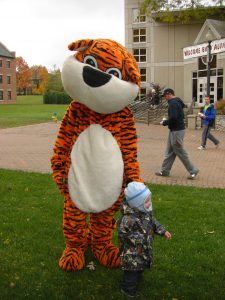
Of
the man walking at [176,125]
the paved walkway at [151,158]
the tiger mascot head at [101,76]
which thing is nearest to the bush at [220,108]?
the paved walkway at [151,158]

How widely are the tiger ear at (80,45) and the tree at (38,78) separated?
103041 mm

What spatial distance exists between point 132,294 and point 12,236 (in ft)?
6.78

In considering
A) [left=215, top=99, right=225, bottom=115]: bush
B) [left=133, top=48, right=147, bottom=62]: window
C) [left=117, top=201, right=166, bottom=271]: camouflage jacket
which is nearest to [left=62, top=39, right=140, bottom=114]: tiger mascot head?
[left=117, top=201, right=166, bottom=271]: camouflage jacket

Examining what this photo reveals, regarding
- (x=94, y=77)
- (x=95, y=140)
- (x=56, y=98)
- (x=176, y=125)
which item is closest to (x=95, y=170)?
(x=95, y=140)

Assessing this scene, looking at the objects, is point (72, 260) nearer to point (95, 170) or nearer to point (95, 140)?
point (95, 170)

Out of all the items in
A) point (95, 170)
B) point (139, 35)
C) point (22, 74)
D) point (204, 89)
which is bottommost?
point (95, 170)

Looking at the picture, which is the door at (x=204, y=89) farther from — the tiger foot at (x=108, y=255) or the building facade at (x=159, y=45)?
the tiger foot at (x=108, y=255)

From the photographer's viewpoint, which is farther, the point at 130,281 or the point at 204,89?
the point at 204,89

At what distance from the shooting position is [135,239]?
11.6ft

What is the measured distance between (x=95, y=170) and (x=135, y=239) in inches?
30.6

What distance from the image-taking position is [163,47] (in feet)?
126

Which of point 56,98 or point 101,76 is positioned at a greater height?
point 56,98

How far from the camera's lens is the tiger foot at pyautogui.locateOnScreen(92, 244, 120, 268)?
4.29 metres

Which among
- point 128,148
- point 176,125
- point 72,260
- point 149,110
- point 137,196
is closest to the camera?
point 137,196
